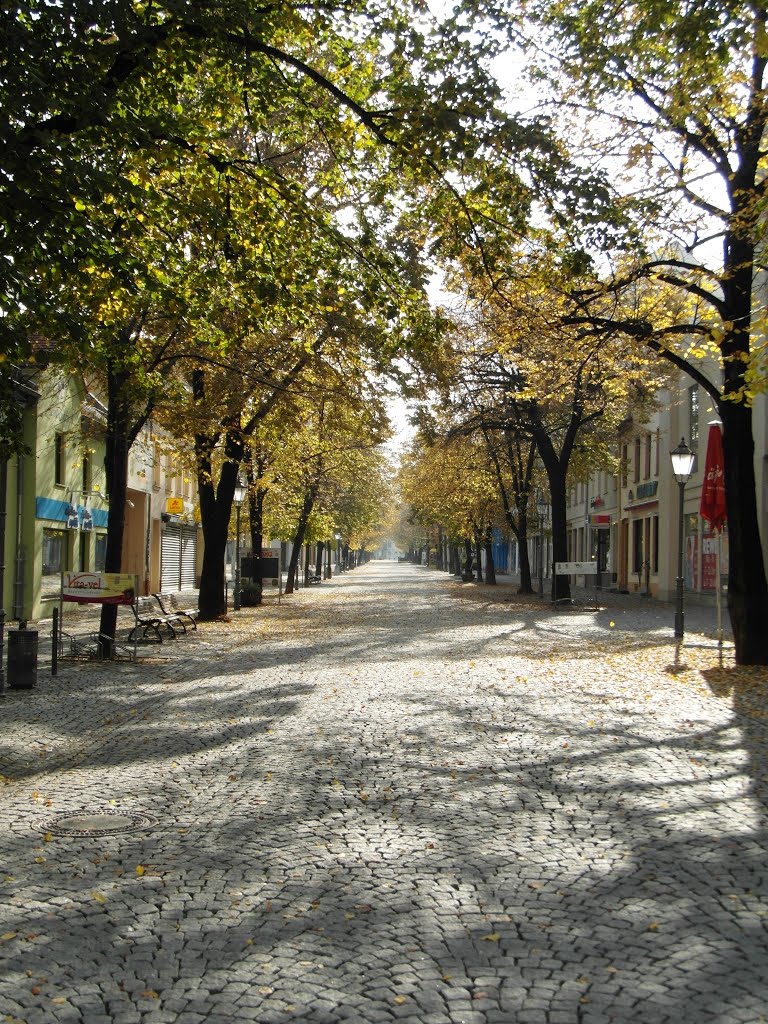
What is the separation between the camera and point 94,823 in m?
6.92

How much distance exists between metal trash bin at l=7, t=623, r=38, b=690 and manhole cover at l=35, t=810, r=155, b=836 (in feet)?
21.6

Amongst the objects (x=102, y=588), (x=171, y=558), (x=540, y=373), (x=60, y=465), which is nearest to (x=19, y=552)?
(x=60, y=465)

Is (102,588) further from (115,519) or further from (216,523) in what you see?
(216,523)

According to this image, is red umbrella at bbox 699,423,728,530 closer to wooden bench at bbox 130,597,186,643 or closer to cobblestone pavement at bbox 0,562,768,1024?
cobblestone pavement at bbox 0,562,768,1024

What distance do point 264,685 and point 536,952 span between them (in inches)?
393

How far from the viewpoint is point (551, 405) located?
105ft

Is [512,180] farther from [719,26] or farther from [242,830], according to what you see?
[242,830]

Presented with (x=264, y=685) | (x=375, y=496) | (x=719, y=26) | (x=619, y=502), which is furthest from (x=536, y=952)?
(x=375, y=496)

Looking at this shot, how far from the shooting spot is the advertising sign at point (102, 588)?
16641 millimetres

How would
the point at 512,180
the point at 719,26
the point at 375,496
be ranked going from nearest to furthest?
the point at 719,26, the point at 512,180, the point at 375,496

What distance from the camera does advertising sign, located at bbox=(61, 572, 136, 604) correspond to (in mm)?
16641

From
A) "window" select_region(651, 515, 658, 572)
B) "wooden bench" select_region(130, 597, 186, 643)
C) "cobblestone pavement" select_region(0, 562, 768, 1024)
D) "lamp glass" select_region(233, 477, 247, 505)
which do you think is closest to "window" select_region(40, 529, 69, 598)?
"lamp glass" select_region(233, 477, 247, 505)

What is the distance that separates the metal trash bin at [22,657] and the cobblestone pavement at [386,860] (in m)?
0.52

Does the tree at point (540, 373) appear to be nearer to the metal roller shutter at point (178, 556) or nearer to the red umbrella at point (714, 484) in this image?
the red umbrella at point (714, 484)
